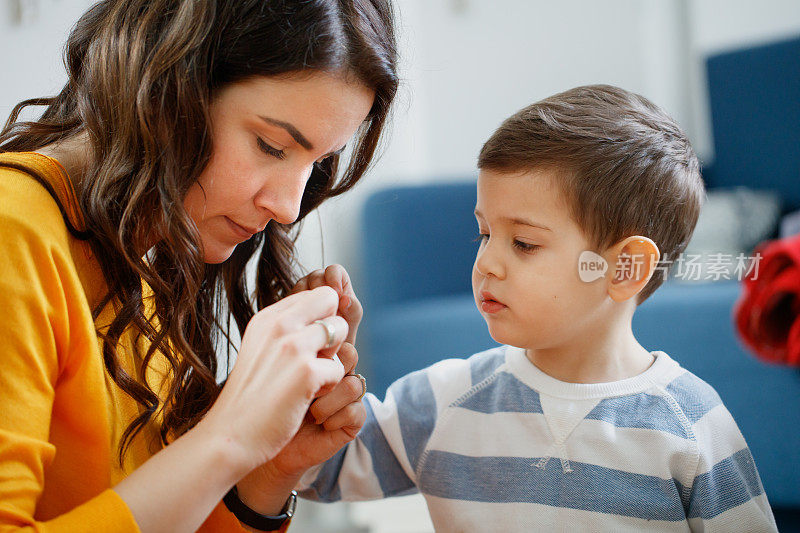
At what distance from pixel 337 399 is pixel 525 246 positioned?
0.29 metres

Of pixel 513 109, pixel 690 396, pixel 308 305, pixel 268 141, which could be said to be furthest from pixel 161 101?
pixel 513 109

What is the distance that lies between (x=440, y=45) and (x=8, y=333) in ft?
7.35

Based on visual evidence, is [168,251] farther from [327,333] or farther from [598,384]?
[598,384]

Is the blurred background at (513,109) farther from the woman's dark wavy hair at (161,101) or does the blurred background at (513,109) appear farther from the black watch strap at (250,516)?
the black watch strap at (250,516)

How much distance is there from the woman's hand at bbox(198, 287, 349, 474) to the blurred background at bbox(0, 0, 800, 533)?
38 cm

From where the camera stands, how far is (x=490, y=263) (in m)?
0.91

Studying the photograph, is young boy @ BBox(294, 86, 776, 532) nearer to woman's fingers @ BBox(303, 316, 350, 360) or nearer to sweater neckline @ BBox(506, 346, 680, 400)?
sweater neckline @ BBox(506, 346, 680, 400)

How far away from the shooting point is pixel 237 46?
2.53 feet

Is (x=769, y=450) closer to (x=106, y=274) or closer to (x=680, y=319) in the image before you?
(x=680, y=319)

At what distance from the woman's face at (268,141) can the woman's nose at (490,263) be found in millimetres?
222

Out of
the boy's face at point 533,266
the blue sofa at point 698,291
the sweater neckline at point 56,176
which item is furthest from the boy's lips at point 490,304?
the blue sofa at point 698,291

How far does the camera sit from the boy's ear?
3.03ft

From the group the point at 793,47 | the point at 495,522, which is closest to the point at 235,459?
the point at 495,522

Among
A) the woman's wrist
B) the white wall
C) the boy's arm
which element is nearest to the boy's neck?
the boy's arm
